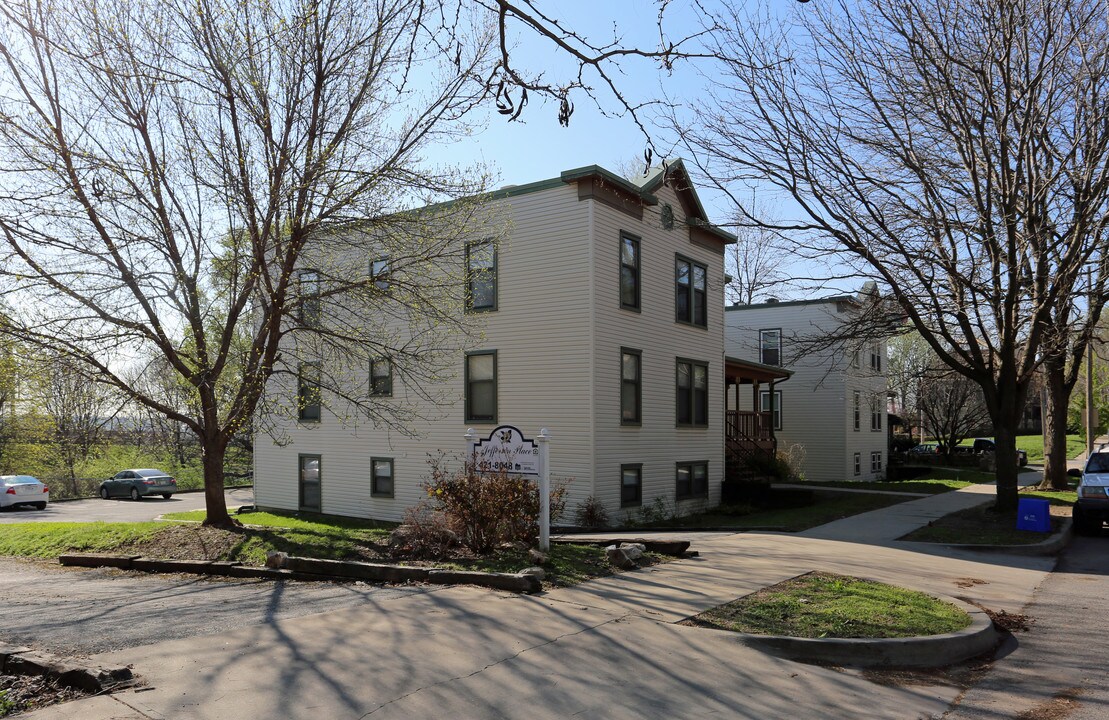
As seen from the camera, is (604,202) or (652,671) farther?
(604,202)

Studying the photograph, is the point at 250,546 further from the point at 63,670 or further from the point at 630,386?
the point at 630,386

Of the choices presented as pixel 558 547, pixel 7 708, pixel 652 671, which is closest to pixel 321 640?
pixel 7 708

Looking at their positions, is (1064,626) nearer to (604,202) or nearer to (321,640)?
(321,640)

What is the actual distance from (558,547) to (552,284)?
916 centimetres

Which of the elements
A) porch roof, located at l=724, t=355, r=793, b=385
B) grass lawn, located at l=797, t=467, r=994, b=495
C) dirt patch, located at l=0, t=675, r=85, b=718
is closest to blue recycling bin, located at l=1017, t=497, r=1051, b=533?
grass lawn, located at l=797, t=467, r=994, b=495

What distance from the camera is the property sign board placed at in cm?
1155

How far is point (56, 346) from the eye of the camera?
13.2 m

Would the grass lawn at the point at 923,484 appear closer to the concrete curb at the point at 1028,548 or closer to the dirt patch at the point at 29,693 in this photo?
the concrete curb at the point at 1028,548

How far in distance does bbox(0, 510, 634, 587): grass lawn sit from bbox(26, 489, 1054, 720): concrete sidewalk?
1245 mm

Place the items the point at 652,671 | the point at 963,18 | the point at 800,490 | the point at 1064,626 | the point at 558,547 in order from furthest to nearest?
the point at 800,490 → the point at 963,18 → the point at 558,547 → the point at 1064,626 → the point at 652,671

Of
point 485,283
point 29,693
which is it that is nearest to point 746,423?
point 485,283

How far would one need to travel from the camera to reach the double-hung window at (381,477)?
2256cm

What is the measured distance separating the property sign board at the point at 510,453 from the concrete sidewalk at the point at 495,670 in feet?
9.85

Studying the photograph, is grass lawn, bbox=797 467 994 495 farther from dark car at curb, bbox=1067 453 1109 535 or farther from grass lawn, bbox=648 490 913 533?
dark car at curb, bbox=1067 453 1109 535
